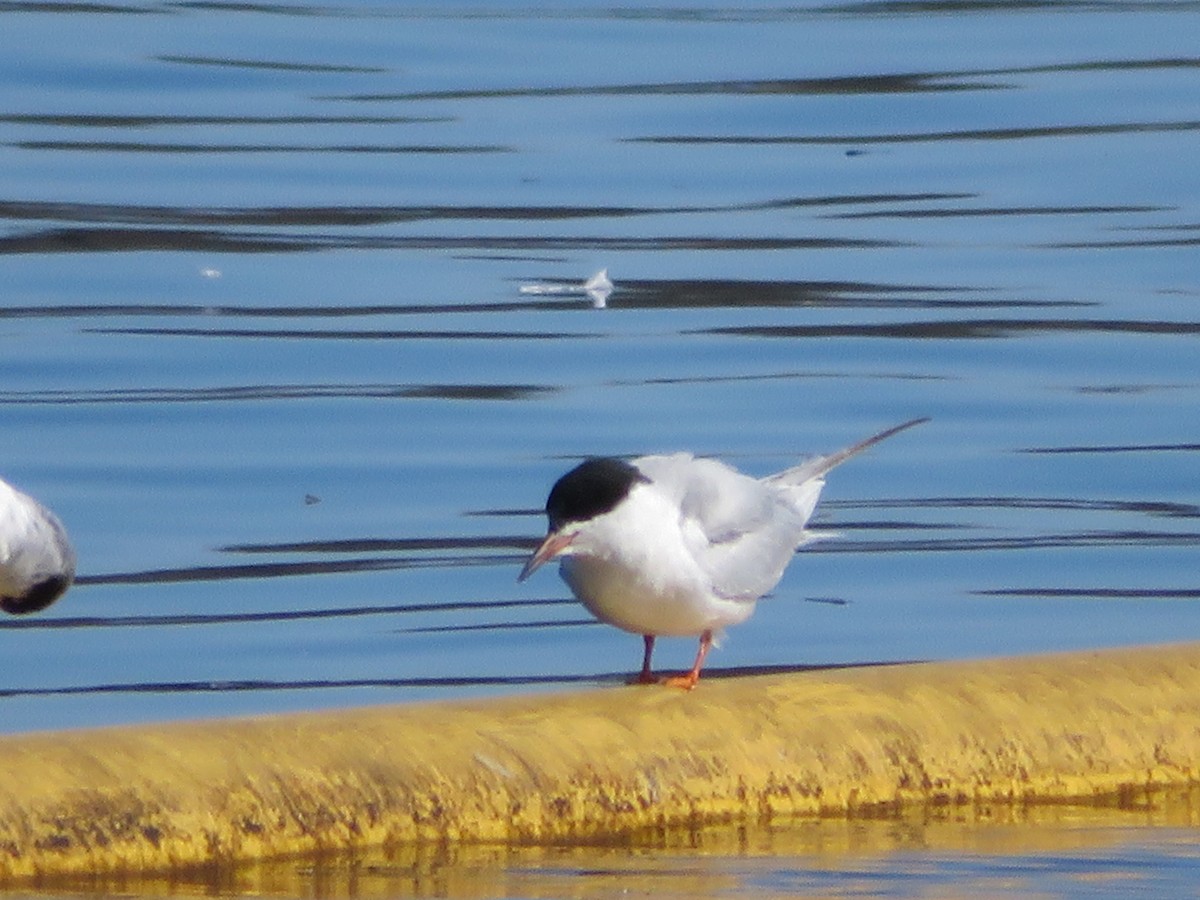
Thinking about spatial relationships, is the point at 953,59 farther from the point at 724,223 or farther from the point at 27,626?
the point at 27,626

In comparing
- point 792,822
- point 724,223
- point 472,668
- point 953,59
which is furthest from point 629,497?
point 953,59

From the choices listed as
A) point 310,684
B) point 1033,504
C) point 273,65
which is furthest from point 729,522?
point 273,65

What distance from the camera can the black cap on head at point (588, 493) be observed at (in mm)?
4969

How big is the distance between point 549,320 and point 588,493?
267 inches

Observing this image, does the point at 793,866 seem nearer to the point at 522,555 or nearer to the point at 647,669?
the point at 647,669

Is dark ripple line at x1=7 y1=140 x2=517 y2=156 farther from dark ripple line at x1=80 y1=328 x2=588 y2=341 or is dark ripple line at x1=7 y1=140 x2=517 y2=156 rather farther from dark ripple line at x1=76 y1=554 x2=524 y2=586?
dark ripple line at x1=76 y1=554 x2=524 y2=586

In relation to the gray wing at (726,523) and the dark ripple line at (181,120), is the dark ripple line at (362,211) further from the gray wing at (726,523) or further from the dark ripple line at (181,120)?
the gray wing at (726,523)

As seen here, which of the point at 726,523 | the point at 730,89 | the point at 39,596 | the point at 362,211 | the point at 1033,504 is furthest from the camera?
the point at 730,89

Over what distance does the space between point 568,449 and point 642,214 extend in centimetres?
437

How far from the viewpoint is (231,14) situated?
18391 millimetres

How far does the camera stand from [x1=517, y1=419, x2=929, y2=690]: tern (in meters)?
4.99

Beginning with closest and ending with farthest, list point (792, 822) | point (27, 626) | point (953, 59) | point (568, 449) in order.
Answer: point (792, 822) → point (27, 626) → point (568, 449) → point (953, 59)

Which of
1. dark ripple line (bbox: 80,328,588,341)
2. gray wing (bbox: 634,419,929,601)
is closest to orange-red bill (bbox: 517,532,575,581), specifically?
gray wing (bbox: 634,419,929,601)

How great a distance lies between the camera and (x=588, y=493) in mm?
4961
